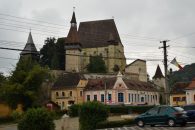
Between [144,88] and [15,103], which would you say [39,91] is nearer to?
[15,103]

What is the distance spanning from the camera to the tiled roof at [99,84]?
4265 inches

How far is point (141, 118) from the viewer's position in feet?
123

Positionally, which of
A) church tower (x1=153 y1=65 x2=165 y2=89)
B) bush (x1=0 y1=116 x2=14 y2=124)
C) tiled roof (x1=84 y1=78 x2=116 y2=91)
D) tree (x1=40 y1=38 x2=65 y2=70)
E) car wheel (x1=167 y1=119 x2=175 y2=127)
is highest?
tree (x1=40 y1=38 x2=65 y2=70)

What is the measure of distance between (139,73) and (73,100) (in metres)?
36.5

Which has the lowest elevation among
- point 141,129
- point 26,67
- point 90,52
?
point 141,129

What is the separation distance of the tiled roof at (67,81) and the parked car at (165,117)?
245 ft

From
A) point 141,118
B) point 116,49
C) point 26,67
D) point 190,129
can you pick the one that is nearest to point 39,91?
point 26,67

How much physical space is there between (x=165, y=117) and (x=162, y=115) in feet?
0.97

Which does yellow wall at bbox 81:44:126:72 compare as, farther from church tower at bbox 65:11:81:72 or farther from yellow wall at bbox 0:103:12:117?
yellow wall at bbox 0:103:12:117

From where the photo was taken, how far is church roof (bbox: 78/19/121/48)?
523ft

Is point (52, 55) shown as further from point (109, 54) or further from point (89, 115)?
point (89, 115)

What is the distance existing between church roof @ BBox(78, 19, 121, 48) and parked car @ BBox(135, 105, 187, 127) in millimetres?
122153

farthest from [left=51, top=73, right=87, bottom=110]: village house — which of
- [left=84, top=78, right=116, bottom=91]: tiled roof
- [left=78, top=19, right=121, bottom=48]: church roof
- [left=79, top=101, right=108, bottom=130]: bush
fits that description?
[left=79, top=101, right=108, bottom=130]: bush

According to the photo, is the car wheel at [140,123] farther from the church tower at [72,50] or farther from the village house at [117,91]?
the church tower at [72,50]
